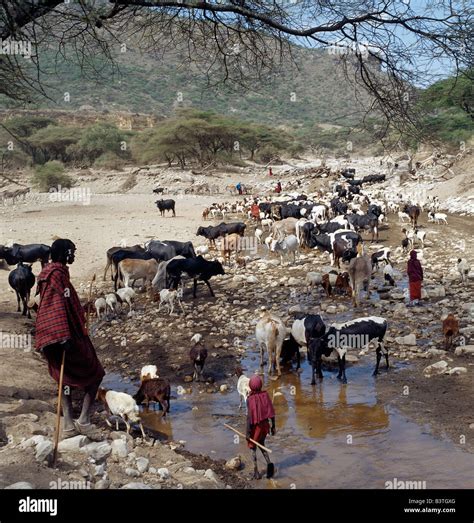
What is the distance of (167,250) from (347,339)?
728 centimetres

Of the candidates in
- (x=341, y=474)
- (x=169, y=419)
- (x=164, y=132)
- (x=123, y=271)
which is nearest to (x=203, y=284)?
(x=123, y=271)

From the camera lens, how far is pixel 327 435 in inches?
252

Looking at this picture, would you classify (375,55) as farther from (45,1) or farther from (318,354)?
(318,354)

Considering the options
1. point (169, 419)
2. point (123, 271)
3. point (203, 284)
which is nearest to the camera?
Result: point (169, 419)

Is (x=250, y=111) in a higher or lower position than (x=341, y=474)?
higher

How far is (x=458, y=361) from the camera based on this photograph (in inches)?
323

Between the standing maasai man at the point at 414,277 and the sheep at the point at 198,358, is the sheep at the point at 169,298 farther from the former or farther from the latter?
the standing maasai man at the point at 414,277

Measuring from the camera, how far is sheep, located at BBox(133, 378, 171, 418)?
6.81 m

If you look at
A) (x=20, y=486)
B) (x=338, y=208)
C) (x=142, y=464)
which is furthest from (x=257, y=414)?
(x=338, y=208)

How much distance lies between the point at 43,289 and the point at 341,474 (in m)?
3.03

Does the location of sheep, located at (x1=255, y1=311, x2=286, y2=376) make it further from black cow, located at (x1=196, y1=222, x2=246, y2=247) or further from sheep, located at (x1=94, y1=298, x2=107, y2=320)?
black cow, located at (x1=196, y1=222, x2=246, y2=247)

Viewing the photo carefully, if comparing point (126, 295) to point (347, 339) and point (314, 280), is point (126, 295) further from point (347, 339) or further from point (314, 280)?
point (347, 339)

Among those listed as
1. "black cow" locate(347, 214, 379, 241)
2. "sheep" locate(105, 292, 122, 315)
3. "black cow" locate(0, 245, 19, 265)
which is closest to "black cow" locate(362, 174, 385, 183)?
"black cow" locate(347, 214, 379, 241)
